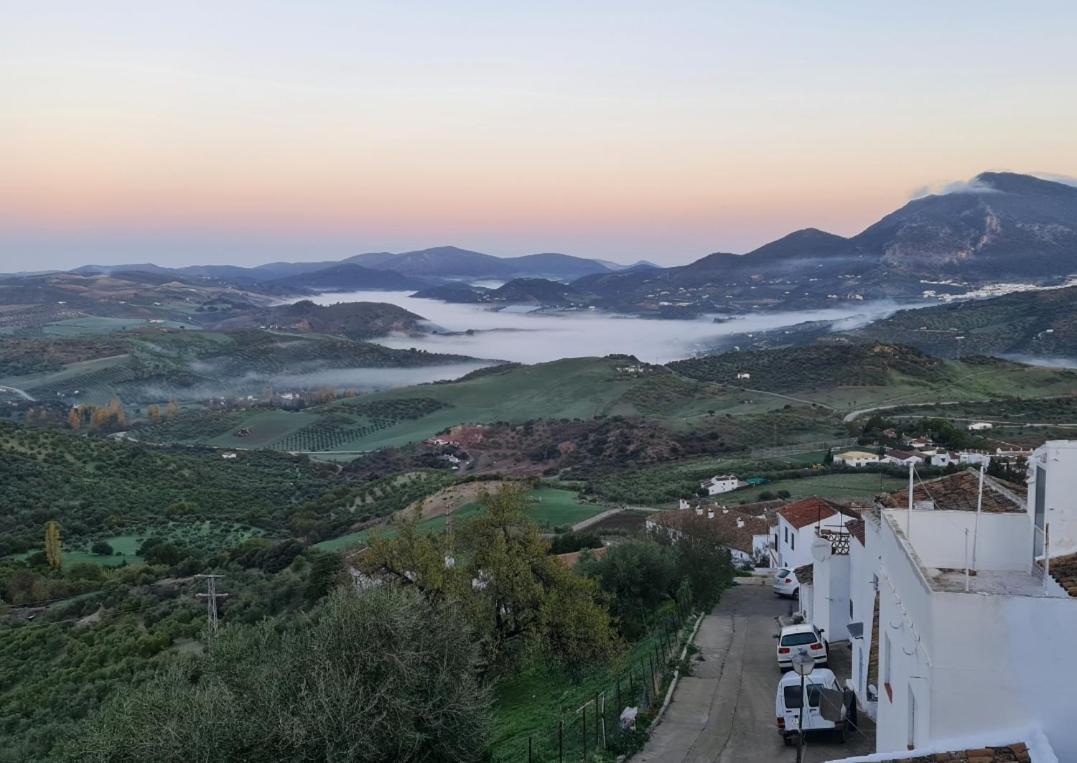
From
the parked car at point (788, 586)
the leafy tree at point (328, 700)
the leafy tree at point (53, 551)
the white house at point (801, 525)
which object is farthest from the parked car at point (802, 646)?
the leafy tree at point (53, 551)

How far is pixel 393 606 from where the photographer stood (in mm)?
12258

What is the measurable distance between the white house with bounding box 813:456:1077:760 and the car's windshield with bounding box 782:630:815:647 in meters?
5.64

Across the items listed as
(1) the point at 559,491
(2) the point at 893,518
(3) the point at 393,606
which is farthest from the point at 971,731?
(1) the point at 559,491

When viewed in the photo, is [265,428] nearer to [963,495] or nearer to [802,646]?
[802,646]

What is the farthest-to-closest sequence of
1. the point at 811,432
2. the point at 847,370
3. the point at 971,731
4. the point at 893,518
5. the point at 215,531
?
the point at 847,370 < the point at 811,432 < the point at 215,531 < the point at 893,518 < the point at 971,731

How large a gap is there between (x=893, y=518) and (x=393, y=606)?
6297 millimetres

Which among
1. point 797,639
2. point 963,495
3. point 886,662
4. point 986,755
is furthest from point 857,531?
point 986,755

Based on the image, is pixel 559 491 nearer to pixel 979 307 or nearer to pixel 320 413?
pixel 320 413

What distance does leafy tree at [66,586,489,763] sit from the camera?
10.2 meters

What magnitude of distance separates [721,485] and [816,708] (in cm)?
4001

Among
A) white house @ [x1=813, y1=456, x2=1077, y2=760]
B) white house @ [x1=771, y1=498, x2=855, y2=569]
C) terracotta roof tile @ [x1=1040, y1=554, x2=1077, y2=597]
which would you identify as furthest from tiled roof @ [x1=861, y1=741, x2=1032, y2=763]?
white house @ [x1=771, y1=498, x2=855, y2=569]

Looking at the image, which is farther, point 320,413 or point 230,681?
point 320,413

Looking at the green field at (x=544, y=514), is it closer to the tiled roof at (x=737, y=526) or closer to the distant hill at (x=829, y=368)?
the tiled roof at (x=737, y=526)

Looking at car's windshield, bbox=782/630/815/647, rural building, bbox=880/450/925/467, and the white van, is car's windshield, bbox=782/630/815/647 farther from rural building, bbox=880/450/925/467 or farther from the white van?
rural building, bbox=880/450/925/467
